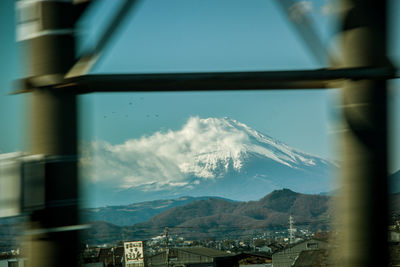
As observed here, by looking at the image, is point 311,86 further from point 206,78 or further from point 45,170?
point 45,170

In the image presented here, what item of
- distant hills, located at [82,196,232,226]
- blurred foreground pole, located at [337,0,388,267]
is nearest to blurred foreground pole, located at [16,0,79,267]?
distant hills, located at [82,196,232,226]

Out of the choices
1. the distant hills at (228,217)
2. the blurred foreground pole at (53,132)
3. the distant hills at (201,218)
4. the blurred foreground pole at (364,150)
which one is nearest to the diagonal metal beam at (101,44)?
the blurred foreground pole at (53,132)

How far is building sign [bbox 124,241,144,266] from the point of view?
5415 mm

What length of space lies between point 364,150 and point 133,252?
4.30 m

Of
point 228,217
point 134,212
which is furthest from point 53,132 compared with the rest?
point 228,217

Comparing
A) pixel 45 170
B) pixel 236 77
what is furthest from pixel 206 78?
pixel 45 170

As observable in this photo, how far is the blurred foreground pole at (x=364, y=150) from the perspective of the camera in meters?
1.76

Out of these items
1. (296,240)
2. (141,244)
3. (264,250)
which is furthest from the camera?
(264,250)

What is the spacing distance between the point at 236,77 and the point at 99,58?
528mm

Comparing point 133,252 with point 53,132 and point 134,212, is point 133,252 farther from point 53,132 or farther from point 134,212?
point 53,132

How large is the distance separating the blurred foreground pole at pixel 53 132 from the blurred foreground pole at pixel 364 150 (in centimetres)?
101

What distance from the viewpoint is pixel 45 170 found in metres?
1.73

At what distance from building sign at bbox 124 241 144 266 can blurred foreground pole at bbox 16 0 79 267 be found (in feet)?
12.0

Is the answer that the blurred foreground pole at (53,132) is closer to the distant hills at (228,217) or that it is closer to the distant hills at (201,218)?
the distant hills at (201,218)
